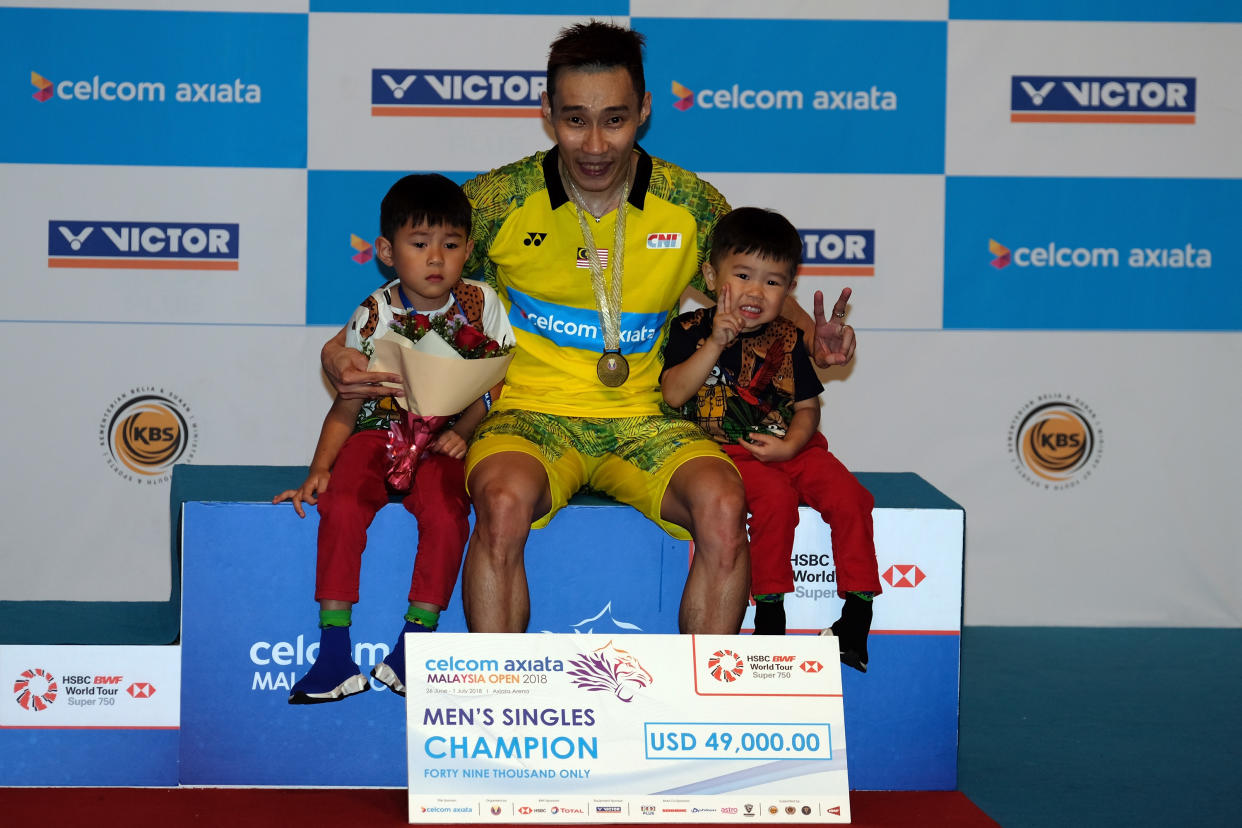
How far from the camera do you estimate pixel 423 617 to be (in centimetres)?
284

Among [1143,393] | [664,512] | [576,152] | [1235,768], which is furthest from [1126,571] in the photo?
[576,152]

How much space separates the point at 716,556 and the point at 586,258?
827 millimetres

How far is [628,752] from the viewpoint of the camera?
268 cm

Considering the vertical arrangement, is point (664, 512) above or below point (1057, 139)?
below

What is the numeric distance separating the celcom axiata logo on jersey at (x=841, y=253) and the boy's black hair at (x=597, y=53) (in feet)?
5.41

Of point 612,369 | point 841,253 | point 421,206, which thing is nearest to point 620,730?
point 612,369

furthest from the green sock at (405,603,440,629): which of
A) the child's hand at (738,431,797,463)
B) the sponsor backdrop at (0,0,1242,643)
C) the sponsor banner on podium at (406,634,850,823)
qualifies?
the sponsor backdrop at (0,0,1242,643)

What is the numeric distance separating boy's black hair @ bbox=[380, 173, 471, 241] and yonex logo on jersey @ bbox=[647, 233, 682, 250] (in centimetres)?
46

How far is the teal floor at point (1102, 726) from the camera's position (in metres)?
2.99

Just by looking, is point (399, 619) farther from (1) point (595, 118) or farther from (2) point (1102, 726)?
(2) point (1102, 726)

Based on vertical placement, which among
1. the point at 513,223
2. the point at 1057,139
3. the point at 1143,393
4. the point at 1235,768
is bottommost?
the point at 1235,768

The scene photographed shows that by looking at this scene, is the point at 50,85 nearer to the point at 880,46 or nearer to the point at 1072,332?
the point at 880,46

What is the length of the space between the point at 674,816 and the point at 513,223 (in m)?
1.44

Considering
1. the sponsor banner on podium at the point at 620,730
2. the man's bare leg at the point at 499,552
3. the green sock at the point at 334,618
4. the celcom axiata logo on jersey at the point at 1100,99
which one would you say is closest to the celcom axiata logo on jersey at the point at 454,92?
the celcom axiata logo on jersey at the point at 1100,99
